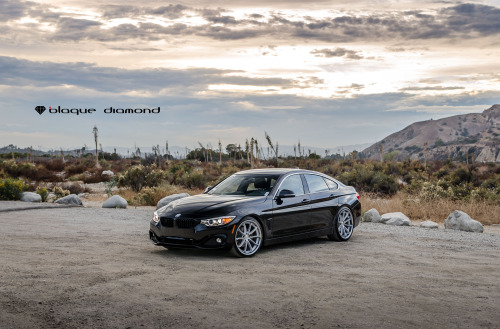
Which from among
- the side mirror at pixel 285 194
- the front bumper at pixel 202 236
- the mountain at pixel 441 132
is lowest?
the front bumper at pixel 202 236

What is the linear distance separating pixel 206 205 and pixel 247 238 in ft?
3.16

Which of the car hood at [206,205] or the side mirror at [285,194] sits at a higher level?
the side mirror at [285,194]

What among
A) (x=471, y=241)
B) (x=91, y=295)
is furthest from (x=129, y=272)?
(x=471, y=241)

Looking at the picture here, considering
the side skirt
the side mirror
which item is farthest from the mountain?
the side mirror

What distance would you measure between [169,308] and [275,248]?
5206 mm

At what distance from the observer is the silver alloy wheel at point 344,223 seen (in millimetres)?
13141

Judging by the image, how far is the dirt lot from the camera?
6.76 metres

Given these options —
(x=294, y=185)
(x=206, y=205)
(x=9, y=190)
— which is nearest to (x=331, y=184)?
(x=294, y=185)

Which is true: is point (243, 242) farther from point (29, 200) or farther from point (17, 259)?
point (29, 200)

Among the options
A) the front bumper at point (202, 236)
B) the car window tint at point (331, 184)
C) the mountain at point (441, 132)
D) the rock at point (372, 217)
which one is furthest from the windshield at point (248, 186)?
the mountain at point (441, 132)

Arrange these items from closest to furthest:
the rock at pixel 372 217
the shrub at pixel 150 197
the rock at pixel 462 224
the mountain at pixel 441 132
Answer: the rock at pixel 462 224
the rock at pixel 372 217
the shrub at pixel 150 197
the mountain at pixel 441 132

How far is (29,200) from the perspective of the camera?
81.1 ft

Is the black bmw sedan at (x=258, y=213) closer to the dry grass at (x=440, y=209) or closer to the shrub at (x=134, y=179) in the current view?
the dry grass at (x=440, y=209)

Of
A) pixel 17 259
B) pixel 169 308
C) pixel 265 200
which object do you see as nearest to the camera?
pixel 169 308
